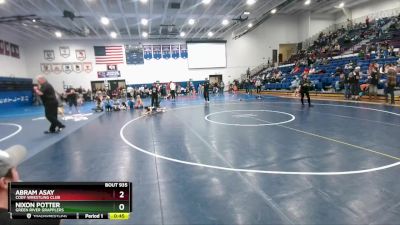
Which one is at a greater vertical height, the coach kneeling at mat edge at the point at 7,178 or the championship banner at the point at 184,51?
the championship banner at the point at 184,51

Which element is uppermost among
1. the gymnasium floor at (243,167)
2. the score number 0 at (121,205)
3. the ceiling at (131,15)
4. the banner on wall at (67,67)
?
the ceiling at (131,15)

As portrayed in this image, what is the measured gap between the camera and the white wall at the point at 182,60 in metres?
29.5

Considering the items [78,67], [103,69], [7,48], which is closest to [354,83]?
[103,69]

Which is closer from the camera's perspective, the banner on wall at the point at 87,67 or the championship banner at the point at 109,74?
the banner on wall at the point at 87,67

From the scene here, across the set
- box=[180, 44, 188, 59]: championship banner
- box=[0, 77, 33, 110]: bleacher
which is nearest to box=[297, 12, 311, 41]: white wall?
box=[180, 44, 188, 59]: championship banner

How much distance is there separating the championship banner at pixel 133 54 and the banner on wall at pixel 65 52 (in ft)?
20.2

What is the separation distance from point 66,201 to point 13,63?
98.5ft

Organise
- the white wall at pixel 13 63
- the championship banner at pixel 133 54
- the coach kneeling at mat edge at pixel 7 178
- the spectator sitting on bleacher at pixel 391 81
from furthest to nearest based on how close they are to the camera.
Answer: the championship banner at pixel 133 54, the white wall at pixel 13 63, the spectator sitting on bleacher at pixel 391 81, the coach kneeling at mat edge at pixel 7 178

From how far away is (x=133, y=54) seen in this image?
3183 cm

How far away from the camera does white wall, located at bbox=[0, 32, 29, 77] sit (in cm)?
2305

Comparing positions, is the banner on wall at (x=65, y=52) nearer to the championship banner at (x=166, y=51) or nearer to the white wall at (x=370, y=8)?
the championship banner at (x=166, y=51)

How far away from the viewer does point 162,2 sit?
20.1 m

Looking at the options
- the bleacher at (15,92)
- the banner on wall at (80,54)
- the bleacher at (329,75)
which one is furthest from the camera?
the banner on wall at (80,54)

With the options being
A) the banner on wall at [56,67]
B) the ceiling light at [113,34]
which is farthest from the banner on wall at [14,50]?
the ceiling light at [113,34]
